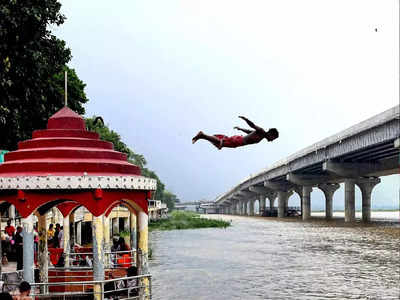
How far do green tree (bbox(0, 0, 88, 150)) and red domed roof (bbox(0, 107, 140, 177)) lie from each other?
10.8 m

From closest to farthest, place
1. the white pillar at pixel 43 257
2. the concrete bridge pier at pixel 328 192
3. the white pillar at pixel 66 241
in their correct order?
the white pillar at pixel 43 257 → the white pillar at pixel 66 241 → the concrete bridge pier at pixel 328 192

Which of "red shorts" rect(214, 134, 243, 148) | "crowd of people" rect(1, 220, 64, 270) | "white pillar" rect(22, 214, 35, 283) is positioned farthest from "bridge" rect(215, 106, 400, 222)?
"red shorts" rect(214, 134, 243, 148)

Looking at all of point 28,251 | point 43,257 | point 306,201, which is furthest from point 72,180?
point 306,201

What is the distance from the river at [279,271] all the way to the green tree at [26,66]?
9.56m

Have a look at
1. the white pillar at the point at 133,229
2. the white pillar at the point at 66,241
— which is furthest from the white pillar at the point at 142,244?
the white pillar at the point at 66,241

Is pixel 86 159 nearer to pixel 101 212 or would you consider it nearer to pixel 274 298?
pixel 101 212

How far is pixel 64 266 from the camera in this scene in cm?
1502

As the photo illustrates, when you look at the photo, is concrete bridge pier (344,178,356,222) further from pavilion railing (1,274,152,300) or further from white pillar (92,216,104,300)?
white pillar (92,216,104,300)

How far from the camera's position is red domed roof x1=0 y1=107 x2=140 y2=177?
1077cm

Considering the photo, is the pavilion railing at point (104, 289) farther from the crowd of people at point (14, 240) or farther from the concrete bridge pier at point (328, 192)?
the concrete bridge pier at point (328, 192)

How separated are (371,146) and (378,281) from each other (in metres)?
32.9

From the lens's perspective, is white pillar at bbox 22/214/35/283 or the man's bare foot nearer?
the man's bare foot

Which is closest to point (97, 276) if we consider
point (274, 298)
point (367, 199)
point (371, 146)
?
point (274, 298)

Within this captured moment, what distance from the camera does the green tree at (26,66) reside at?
22.0 meters
